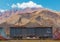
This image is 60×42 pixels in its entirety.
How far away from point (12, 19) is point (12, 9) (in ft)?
1.06

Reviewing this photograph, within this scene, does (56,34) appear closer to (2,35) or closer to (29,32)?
Result: (29,32)

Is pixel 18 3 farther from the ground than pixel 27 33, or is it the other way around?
pixel 18 3

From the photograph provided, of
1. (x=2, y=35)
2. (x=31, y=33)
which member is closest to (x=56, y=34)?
(x=31, y=33)

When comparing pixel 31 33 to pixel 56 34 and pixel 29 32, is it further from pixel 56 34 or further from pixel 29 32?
pixel 56 34

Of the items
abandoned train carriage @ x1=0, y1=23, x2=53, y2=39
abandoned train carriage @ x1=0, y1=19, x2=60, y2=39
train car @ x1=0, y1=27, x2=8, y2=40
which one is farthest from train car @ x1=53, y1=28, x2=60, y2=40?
train car @ x1=0, y1=27, x2=8, y2=40

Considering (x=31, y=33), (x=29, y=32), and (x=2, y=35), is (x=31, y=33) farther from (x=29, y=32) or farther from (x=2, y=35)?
(x=2, y=35)

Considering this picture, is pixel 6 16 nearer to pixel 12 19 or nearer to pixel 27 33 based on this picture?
pixel 12 19

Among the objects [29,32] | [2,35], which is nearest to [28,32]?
[29,32]

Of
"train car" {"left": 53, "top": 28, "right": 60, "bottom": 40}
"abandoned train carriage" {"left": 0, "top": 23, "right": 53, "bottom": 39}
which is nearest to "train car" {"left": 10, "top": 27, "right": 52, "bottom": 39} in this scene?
"abandoned train carriage" {"left": 0, "top": 23, "right": 53, "bottom": 39}

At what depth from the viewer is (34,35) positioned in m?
10.1

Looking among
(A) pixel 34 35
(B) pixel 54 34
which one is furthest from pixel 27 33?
(B) pixel 54 34

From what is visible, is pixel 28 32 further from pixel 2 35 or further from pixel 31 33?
pixel 2 35

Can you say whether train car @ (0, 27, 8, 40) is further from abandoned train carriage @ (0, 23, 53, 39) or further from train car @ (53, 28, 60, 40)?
train car @ (53, 28, 60, 40)

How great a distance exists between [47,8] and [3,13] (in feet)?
4.68
